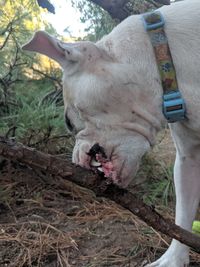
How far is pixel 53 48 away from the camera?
248 centimetres

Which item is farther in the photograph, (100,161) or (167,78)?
(100,161)

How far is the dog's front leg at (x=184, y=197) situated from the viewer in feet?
9.53

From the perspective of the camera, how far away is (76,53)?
2.52 meters

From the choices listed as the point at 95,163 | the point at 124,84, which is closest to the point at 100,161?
the point at 95,163

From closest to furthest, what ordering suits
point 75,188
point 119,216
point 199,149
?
point 199,149, point 119,216, point 75,188

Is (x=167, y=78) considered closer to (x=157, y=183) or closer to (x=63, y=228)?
(x=63, y=228)

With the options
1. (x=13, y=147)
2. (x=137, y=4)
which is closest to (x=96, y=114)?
(x=13, y=147)

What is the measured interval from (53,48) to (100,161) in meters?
0.53

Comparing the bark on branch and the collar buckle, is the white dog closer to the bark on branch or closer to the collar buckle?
the collar buckle

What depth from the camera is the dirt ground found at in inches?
116

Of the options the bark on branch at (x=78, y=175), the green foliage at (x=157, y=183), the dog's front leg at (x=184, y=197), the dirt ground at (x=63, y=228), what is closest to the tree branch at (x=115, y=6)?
the green foliage at (x=157, y=183)

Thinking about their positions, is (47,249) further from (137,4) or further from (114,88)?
(137,4)

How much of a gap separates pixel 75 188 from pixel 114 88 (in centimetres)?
138

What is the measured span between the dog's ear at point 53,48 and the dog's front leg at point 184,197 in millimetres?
714
